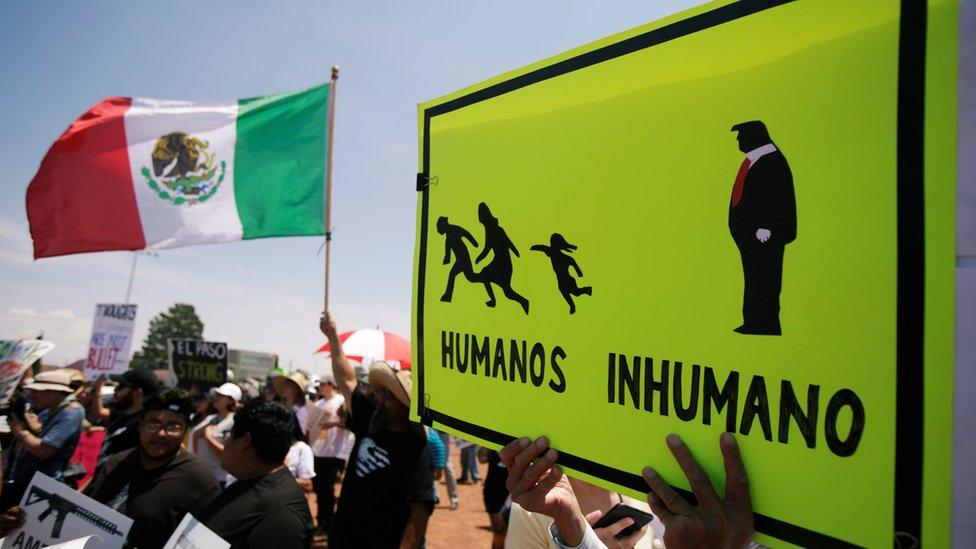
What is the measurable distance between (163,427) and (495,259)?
9.77 ft

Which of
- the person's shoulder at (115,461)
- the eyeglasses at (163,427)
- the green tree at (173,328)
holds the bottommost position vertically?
the green tree at (173,328)

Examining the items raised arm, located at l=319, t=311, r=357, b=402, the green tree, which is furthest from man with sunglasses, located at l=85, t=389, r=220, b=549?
the green tree

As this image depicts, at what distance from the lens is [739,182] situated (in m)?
1.10

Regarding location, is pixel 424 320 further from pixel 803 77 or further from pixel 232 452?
pixel 232 452

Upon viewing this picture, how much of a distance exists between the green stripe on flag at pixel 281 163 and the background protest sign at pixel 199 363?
5616mm

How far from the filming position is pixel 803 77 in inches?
40.9

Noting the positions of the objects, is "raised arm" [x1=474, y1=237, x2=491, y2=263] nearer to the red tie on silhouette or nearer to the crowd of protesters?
the crowd of protesters

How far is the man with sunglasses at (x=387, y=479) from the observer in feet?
11.2

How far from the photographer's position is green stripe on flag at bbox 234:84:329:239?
15.5 ft

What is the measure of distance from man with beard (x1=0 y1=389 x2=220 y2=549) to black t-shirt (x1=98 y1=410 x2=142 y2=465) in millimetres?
1063

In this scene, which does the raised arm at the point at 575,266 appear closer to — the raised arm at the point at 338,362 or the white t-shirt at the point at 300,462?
the raised arm at the point at 338,362

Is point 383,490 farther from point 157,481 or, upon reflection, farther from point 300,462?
point 300,462

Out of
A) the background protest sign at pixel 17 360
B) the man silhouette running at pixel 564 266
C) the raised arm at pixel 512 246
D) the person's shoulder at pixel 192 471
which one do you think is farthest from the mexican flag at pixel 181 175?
the man silhouette running at pixel 564 266

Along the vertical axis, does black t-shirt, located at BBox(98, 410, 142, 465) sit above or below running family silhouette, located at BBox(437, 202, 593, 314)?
below
